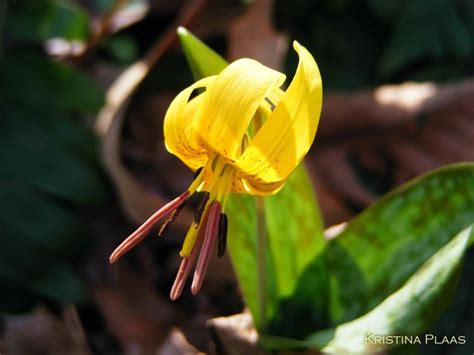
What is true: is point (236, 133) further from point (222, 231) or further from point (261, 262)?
point (261, 262)

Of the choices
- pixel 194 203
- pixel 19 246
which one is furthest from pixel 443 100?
pixel 19 246

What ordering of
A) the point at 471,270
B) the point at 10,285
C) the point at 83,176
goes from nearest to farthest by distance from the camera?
1. the point at 471,270
2. the point at 10,285
3. the point at 83,176

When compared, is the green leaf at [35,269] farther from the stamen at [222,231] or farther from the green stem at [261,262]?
the stamen at [222,231]

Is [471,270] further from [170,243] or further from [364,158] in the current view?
[170,243]

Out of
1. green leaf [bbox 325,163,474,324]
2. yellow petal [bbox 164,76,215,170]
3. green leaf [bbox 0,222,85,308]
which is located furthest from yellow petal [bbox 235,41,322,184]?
green leaf [bbox 0,222,85,308]

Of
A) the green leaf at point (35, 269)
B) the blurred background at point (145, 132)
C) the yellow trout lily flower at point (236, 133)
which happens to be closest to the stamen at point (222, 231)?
the yellow trout lily flower at point (236, 133)

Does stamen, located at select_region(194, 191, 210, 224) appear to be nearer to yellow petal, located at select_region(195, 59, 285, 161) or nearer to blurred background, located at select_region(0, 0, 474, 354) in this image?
yellow petal, located at select_region(195, 59, 285, 161)

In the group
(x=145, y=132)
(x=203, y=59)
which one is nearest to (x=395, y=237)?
(x=203, y=59)
